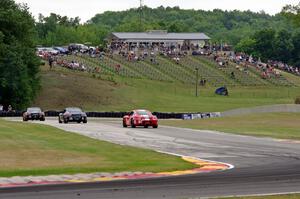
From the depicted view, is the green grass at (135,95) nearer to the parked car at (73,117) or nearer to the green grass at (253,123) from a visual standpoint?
the green grass at (253,123)

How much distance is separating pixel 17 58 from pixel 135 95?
15.8 m

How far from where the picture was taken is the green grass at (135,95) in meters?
90.8

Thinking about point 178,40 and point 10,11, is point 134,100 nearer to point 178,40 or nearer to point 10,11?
point 10,11

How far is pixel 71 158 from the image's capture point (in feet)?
82.2

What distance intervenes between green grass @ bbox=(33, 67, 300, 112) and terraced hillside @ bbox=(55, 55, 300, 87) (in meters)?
2.75

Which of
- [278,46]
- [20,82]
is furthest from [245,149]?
[278,46]

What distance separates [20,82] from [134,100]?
1412 centimetres

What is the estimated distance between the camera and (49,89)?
9625 cm

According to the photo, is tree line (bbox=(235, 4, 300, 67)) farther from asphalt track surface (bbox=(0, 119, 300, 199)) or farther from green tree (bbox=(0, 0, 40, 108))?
asphalt track surface (bbox=(0, 119, 300, 199))

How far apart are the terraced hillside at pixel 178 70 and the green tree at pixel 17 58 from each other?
1317cm

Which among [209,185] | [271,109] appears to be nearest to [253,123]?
[271,109]

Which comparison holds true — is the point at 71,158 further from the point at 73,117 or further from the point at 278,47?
the point at 278,47

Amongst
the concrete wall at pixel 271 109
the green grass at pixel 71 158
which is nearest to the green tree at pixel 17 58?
the concrete wall at pixel 271 109

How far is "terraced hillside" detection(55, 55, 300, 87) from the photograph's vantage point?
353ft
